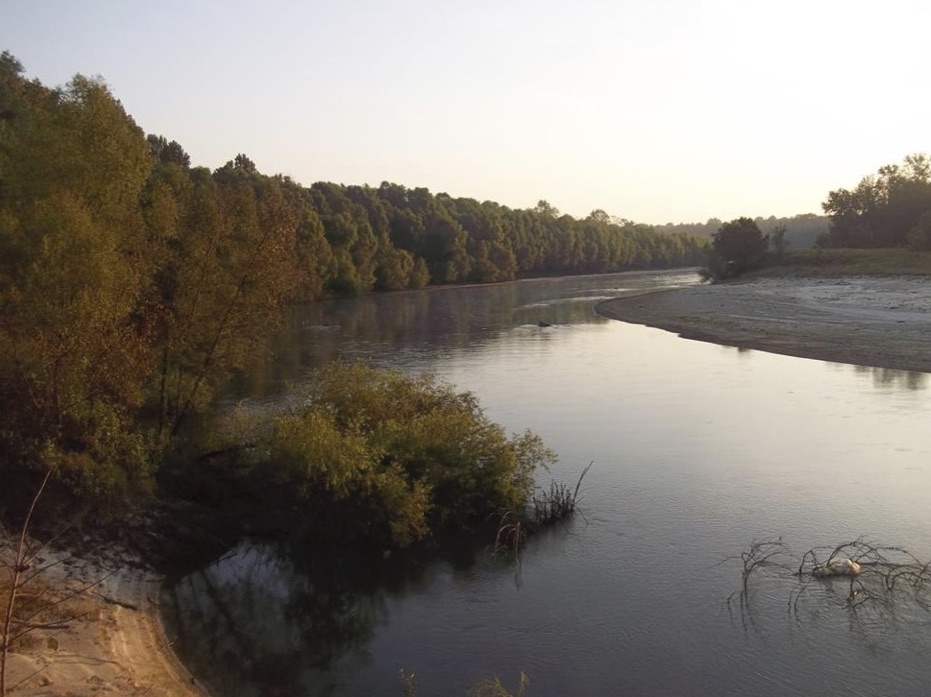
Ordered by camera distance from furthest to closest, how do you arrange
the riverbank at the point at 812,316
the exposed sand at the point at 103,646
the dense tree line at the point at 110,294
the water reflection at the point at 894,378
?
1. the riverbank at the point at 812,316
2. the water reflection at the point at 894,378
3. the dense tree line at the point at 110,294
4. the exposed sand at the point at 103,646

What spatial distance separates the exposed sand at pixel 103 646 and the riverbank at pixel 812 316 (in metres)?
28.7

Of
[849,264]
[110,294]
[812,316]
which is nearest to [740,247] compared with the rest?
[849,264]

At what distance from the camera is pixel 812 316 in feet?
154

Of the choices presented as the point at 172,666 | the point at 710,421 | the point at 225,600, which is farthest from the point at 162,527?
the point at 710,421

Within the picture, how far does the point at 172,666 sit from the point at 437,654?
12.2ft

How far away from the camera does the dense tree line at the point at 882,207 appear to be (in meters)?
89.1

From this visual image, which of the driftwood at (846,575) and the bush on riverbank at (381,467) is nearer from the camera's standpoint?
the driftwood at (846,575)

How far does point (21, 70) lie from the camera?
6266cm

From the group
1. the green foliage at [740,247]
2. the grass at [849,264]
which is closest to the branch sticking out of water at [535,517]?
the grass at [849,264]

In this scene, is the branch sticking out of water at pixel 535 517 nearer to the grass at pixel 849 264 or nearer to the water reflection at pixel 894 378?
the water reflection at pixel 894 378

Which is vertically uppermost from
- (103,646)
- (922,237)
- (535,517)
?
(922,237)

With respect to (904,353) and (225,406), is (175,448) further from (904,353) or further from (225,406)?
(904,353)

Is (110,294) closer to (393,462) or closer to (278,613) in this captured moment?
(393,462)

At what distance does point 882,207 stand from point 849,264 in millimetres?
27120
